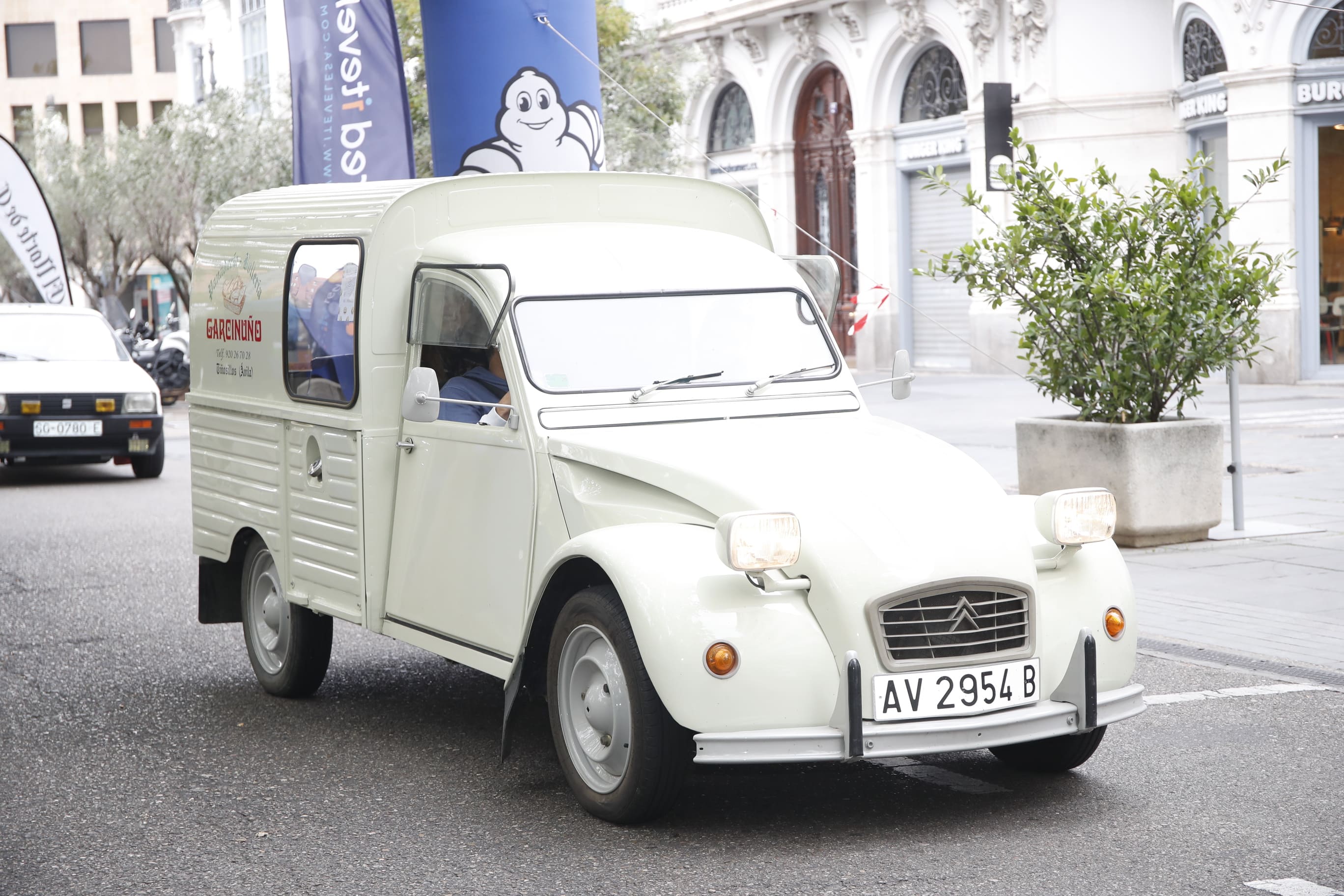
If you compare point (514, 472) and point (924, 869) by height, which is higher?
point (514, 472)

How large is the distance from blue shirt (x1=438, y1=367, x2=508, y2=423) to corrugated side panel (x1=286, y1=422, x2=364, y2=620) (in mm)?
442

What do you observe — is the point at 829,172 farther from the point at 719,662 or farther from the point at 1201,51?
the point at 719,662

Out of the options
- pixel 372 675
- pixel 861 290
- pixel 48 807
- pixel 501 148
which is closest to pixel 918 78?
pixel 861 290

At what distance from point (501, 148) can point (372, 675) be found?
4626 millimetres

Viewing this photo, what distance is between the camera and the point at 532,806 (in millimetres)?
5402

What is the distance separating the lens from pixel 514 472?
5.72 m

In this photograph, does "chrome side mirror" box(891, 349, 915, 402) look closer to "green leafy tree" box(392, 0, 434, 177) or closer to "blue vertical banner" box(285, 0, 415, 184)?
"blue vertical banner" box(285, 0, 415, 184)

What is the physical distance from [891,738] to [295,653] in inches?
126

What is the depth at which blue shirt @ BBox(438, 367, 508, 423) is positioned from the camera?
604 centimetres

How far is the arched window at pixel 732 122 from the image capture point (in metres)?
35.0

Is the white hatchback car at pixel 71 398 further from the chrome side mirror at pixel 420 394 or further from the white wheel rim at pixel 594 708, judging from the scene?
the white wheel rim at pixel 594 708

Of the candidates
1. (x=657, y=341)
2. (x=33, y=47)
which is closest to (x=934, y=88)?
(x=657, y=341)

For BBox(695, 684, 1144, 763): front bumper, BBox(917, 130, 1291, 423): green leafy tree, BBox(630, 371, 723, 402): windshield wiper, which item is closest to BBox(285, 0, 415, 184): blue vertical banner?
BBox(917, 130, 1291, 423): green leafy tree

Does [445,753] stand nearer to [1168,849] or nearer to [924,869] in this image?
[924,869]
